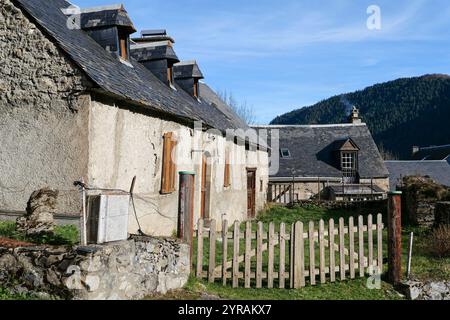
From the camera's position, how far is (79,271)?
4.88 metres

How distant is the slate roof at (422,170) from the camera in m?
31.2

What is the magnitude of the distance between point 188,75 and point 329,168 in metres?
16.9

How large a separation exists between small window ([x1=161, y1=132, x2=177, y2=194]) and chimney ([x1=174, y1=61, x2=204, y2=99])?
235 inches

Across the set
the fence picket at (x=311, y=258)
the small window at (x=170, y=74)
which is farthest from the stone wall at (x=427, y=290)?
the small window at (x=170, y=74)

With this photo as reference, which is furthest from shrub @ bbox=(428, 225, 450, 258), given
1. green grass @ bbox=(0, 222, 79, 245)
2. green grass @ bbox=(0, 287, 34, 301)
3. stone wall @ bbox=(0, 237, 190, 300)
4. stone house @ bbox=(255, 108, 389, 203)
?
stone house @ bbox=(255, 108, 389, 203)

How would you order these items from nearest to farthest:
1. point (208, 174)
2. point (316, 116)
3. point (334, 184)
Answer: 1. point (208, 174)
2. point (334, 184)
3. point (316, 116)

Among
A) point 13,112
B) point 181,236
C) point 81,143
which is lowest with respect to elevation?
point 181,236

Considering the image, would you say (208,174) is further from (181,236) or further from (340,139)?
(340,139)

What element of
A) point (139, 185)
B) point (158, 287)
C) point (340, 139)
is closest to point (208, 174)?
point (139, 185)

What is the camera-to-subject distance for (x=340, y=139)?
104 feet

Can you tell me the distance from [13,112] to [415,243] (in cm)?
1119

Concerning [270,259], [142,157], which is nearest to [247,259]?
[270,259]

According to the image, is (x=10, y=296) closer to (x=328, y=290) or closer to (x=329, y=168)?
(x=328, y=290)

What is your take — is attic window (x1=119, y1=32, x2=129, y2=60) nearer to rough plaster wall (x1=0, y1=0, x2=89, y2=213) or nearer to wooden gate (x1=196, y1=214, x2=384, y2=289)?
rough plaster wall (x1=0, y1=0, x2=89, y2=213)
